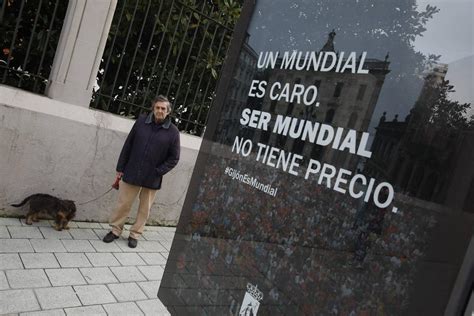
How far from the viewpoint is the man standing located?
494 cm

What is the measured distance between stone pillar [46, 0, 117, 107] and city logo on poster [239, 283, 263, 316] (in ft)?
13.8

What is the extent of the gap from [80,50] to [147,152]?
147 cm

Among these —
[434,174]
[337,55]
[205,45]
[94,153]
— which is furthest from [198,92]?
[434,174]

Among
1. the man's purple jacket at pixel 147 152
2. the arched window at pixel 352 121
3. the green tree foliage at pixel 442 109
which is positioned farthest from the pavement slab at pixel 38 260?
the green tree foliage at pixel 442 109

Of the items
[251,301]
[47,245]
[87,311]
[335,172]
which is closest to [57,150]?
[47,245]

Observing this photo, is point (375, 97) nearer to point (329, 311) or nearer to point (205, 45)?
point (329, 311)

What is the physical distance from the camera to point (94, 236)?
16.3 ft

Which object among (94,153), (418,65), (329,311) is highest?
(418,65)

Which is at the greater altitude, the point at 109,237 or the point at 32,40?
the point at 32,40

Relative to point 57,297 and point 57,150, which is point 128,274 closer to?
point 57,297

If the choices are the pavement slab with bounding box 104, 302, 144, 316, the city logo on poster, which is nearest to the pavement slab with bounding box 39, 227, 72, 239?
the pavement slab with bounding box 104, 302, 144, 316

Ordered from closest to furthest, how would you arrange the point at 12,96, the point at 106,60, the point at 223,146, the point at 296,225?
1. the point at 296,225
2. the point at 223,146
3. the point at 12,96
4. the point at 106,60

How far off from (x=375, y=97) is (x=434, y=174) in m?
0.30

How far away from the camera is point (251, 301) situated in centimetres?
144
